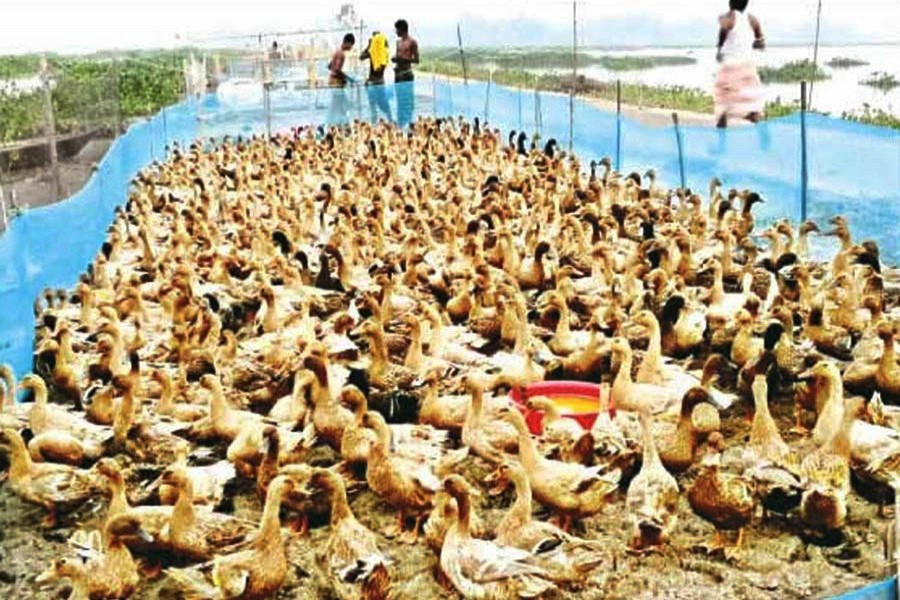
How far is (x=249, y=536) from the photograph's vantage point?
4680 millimetres

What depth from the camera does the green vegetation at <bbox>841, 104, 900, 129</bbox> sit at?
37.3 ft

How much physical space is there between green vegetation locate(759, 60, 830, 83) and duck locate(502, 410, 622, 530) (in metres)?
7.93

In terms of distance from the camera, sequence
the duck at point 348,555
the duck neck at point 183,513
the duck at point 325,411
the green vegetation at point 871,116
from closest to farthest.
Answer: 1. the duck at point 348,555
2. the duck neck at point 183,513
3. the duck at point 325,411
4. the green vegetation at point 871,116

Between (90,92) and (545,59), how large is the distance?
7.58 meters

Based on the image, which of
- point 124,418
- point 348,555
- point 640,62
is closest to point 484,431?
point 348,555

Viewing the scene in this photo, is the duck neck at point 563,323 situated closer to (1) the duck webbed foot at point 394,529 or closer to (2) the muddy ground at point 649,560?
(2) the muddy ground at point 649,560


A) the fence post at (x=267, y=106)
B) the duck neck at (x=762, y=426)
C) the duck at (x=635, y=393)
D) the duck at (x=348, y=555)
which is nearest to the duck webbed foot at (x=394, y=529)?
the duck at (x=348, y=555)

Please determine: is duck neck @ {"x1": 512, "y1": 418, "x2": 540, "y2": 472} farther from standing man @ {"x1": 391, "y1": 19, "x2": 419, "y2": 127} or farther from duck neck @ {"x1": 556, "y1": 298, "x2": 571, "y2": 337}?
standing man @ {"x1": 391, "y1": 19, "x2": 419, "y2": 127}

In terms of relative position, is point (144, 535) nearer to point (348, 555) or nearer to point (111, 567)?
point (111, 567)

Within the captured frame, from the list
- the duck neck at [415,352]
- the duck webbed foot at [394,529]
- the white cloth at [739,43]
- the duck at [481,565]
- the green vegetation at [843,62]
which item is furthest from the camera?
the white cloth at [739,43]

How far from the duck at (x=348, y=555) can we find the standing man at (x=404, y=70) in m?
14.7

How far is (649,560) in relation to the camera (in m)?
4.78

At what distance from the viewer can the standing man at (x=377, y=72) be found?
62.3 feet

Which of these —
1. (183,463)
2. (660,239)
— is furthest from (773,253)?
(183,463)
